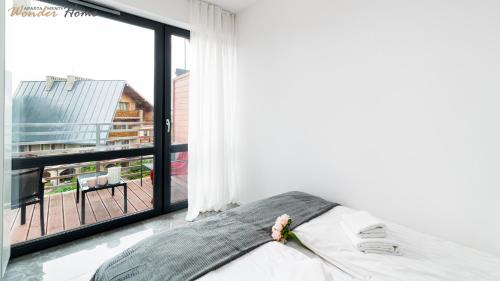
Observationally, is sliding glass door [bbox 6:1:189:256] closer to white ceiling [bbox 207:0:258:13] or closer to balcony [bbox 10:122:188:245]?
balcony [bbox 10:122:188:245]

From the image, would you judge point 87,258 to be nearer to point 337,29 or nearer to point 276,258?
point 276,258

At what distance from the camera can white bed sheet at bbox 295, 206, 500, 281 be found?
1111 mm

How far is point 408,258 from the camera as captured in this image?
1.25 metres

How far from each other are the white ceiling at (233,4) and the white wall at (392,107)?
22 cm

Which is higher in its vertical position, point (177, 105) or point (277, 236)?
point (177, 105)

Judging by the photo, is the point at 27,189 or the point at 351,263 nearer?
the point at 351,263

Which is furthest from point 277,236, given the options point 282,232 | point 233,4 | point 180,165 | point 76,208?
point 233,4

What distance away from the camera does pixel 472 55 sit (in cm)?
143

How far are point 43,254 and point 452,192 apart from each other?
10.5 feet

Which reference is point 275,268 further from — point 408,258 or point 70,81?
point 70,81

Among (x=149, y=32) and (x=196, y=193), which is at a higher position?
(x=149, y=32)

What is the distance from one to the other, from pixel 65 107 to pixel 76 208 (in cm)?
104

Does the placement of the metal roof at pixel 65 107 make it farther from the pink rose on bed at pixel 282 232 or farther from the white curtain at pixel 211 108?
the pink rose on bed at pixel 282 232

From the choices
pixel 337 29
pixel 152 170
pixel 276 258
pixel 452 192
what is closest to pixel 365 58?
pixel 337 29
